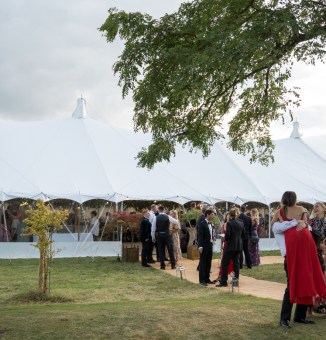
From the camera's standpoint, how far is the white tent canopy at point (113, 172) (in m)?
17.8

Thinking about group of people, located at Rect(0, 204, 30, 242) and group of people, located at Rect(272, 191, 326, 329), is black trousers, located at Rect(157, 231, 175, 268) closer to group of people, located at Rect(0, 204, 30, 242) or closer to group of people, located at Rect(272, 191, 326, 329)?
group of people, located at Rect(0, 204, 30, 242)

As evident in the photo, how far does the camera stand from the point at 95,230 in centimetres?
1869

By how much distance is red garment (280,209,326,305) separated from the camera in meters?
6.38

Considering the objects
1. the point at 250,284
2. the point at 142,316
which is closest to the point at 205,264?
the point at 250,284

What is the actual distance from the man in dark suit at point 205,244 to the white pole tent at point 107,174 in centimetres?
630

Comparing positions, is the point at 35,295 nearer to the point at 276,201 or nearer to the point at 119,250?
the point at 119,250

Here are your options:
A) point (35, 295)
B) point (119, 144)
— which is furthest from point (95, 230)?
point (35, 295)

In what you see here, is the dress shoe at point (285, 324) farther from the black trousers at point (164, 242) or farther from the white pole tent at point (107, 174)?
the white pole tent at point (107, 174)

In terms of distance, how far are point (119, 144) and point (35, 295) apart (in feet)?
38.7

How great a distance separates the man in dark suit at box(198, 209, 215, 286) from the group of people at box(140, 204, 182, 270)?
9.37 feet

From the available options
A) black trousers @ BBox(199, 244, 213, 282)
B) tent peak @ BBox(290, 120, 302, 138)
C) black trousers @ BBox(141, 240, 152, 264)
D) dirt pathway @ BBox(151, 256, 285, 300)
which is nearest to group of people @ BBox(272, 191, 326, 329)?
dirt pathway @ BBox(151, 256, 285, 300)

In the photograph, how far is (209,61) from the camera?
6855mm

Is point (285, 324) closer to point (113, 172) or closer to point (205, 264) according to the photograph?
point (205, 264)

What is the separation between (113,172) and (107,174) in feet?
1.16
